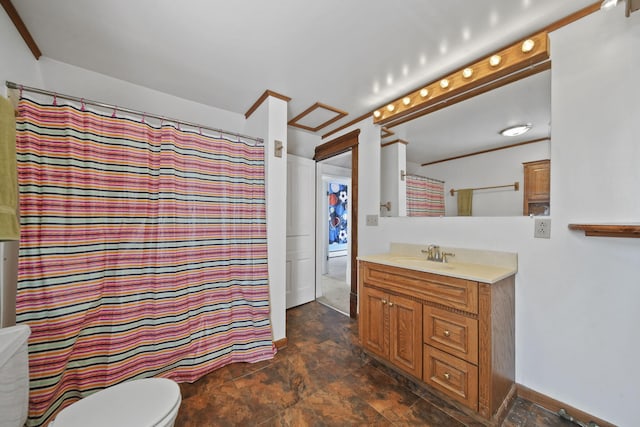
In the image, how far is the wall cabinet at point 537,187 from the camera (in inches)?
56.8

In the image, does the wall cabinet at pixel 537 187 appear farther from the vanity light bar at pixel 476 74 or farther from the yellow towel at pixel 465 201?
the vanity light bar at pixel 476 74

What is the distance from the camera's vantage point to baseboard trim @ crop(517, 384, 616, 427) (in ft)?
4.22

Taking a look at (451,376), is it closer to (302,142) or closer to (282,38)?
(282,38)

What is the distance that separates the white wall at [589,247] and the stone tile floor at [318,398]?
297 mm

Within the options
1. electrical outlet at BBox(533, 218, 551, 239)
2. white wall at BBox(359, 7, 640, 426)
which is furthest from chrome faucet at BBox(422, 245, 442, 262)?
electrical outlet at BBox(533, 218, 551, 239)

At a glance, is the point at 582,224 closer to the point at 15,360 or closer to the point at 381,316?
the point at 381,316

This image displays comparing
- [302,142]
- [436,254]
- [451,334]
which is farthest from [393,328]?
[302,142]

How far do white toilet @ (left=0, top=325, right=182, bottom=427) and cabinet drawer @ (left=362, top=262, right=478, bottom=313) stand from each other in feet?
4.62

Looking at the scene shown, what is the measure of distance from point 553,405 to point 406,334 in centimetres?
88

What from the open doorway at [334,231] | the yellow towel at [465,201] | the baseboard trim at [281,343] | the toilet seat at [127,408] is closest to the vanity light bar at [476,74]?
the yellow towel at [465,201]

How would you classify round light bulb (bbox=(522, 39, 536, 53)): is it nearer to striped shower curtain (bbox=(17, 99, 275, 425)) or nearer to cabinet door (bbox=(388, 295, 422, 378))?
cabinet door (bbox=(388, 295, 422, 378))

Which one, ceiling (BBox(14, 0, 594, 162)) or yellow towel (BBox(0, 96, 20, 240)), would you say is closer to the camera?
yellow towel (BBox(0, 96, 20, 240))

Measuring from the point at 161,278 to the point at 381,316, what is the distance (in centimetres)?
163

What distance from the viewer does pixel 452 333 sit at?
142 centimetres
